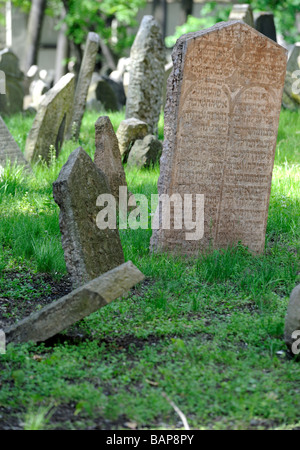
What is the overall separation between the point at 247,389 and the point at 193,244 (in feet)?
7.38

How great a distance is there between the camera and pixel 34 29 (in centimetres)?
2208

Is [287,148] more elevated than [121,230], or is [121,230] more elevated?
[287,148]

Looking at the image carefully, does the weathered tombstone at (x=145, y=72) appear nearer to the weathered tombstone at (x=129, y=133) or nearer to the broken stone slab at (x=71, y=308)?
the weathered tombstone at (x=129, y=133)

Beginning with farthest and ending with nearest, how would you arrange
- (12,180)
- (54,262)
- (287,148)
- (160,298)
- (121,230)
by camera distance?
1. (287,148)
2. (12,180)
3. (121,230)
4. (54,262)
5. (160,298)

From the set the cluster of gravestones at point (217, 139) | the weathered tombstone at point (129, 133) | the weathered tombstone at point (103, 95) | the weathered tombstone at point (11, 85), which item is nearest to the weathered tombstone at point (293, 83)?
the weathered tombstone at point (103, 95)

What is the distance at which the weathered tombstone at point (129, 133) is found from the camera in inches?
329

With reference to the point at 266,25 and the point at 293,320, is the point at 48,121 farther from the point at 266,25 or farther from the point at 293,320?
the point at 266,25

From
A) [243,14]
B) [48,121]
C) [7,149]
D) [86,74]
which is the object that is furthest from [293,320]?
[243,14]

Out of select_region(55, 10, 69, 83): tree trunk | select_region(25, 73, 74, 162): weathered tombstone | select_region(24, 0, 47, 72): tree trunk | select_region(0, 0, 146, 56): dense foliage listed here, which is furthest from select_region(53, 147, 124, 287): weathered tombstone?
select_region(0, 0, 146, 56): dense foliage

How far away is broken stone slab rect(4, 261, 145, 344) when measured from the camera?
382cm

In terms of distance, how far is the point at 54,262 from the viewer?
5.26 m

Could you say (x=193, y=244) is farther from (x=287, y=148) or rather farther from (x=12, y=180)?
(x=287, y=148)

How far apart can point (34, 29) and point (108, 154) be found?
57.6 ft
